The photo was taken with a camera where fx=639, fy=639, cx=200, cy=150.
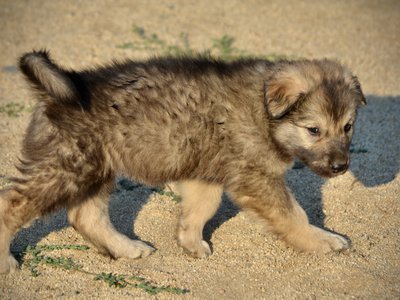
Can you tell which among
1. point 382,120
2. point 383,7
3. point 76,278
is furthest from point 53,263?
point 383,7

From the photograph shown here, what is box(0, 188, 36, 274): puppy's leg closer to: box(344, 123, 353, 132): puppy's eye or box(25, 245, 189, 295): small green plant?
box(25, 245, 189, 295): small green plant

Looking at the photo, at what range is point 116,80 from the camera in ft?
14.8

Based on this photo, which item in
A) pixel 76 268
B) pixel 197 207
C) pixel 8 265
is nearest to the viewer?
pixel 8 265

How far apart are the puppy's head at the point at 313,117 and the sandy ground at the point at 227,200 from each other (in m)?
0.68

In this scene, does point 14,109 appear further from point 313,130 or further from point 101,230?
point 313,130

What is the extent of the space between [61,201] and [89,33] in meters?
5.68

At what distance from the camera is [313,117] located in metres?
4.51

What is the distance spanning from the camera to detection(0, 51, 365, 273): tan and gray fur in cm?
418

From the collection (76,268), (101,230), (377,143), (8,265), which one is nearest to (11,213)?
(8,265)

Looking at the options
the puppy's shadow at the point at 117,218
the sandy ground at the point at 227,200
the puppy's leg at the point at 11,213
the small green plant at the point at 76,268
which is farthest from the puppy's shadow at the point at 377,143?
the puppy's leg at the point at 11,213

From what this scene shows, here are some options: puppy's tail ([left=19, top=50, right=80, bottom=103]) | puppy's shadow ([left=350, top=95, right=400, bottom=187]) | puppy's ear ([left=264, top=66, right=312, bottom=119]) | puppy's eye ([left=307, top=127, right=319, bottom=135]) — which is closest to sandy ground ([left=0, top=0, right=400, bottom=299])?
puppy's shadow ([left=350, top=95, right=400, bottom=187])

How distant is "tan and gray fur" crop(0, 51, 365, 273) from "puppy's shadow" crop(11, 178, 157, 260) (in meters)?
0.36

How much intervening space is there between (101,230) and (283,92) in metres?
1.65

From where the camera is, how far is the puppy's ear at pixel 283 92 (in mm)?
4445
